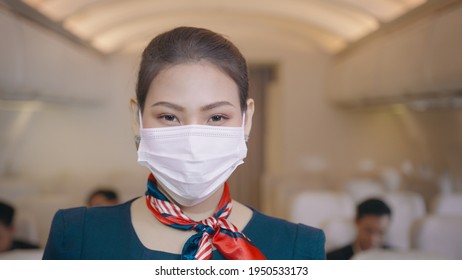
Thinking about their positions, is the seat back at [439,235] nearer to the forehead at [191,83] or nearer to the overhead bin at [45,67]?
the overhead bin at [45,67]

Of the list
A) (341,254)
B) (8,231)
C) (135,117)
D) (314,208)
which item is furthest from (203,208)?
(314,208)

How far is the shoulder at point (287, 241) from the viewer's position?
3.75 feet

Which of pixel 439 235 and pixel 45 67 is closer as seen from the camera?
pixel 439 235

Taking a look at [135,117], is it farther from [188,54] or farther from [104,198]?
[104,198]

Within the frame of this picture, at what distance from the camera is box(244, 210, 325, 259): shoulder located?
1.14 metres

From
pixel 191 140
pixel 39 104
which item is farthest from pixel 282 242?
pixel 39 104

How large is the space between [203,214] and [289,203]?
2.37m

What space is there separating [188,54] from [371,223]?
2260 millimetres

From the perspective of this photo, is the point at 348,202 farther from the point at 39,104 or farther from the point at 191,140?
the point at 191,140

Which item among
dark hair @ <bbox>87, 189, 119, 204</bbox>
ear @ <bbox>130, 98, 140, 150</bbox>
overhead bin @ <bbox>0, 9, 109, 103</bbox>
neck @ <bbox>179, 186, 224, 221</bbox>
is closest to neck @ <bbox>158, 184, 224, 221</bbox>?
neck @ <bbox>179, 186, 224, 221</bbox>

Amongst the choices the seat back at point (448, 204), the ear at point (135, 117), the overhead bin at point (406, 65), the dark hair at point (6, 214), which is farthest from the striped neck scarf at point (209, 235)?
the seat back at point (448, 204)

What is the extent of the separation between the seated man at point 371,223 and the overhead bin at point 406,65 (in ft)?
1.80

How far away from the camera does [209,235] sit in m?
1.11

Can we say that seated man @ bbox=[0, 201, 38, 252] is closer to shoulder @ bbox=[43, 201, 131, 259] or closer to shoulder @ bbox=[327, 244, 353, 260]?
shoulder @ bbox=[327, 244, 353, 260]
